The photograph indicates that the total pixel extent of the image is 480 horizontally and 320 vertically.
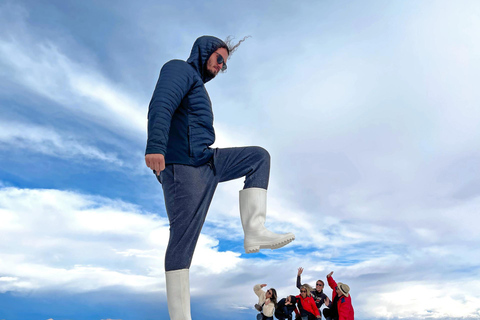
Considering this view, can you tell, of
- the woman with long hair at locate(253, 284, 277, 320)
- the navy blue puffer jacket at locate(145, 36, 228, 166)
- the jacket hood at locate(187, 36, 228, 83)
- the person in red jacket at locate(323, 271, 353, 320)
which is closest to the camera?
the navy blue puffer jacket at locate(145, 36, 228, 166)

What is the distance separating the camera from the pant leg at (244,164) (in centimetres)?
364

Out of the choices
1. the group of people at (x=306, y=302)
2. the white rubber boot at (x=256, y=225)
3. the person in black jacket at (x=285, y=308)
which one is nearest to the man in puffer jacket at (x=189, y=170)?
the white rubber boot at (x=256, y=225)

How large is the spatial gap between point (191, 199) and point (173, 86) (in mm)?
961

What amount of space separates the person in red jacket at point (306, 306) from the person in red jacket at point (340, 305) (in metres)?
0.25

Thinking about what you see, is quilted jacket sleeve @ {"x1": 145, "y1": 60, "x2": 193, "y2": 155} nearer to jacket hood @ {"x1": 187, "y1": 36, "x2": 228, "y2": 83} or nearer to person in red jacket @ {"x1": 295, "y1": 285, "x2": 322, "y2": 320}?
jacket hood @ {"x1": 187, "y1": 36, "x2": 228, "y2": 83}

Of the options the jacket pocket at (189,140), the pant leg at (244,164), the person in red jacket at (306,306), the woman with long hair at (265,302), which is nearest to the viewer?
the jacket pocket at (189,140)

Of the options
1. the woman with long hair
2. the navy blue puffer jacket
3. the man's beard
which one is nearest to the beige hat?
the woman with long hair

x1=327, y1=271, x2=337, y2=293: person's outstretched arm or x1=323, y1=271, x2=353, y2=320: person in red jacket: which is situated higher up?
x1=327, y1=271, x2=337, y2=293: person's outstretched arm

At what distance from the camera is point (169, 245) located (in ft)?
11.4

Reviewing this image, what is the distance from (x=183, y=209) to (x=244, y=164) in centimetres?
68

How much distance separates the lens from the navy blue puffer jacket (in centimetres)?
326

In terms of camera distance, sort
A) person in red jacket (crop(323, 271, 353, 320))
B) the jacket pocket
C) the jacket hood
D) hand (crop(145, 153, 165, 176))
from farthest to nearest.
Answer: person in red jacket (crop(323, 271, 353, 320))
the jacket hood
the jacket pocket
hand (crop(145, 153, 165, 176))

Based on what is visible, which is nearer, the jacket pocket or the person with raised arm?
the jacket pocket

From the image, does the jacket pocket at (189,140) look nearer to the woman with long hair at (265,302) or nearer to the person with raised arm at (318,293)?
the woman with long hair at (265,302)
